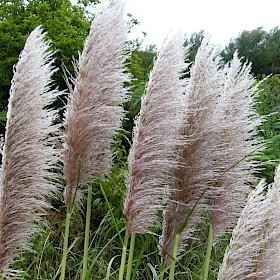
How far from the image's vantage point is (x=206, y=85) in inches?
93.5

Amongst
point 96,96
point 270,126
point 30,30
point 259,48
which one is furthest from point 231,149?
point 259,48

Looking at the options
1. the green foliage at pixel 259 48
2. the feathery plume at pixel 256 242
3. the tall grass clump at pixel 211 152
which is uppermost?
the green foliage at pixel 259 48

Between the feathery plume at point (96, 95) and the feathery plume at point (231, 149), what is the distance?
55 centimetres

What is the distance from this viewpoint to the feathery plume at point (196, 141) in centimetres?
235

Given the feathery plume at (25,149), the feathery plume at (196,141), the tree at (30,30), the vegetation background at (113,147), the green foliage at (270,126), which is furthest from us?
the tree at (30,30)

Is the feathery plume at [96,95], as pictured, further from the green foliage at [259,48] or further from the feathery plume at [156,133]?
the green foliage at [259,48]

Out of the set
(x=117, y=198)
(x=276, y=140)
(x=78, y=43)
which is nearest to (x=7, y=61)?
(x=78, y=43)

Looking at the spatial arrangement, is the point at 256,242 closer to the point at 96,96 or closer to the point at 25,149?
the point at 96,96

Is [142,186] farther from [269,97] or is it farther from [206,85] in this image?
[269,97]

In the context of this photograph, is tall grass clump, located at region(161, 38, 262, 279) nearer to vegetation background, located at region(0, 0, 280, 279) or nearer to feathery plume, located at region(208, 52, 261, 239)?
feathery plume, located at region(208, 52, 261, 239)

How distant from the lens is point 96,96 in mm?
2293

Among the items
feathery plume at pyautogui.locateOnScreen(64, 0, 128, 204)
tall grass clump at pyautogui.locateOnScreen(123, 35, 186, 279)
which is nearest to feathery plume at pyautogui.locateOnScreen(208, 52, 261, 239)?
tall grass clump at pyautogui.locateOnScreen(123, 35, 186, 279)

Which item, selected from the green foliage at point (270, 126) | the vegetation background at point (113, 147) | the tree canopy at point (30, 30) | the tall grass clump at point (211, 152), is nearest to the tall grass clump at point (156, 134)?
the tall grass clump at point (211, 152)

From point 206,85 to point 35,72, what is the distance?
880mm
